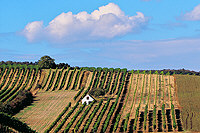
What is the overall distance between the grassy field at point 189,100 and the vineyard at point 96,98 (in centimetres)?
167

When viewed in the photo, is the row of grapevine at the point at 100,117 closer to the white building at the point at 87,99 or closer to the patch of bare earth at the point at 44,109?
the white building at the point at 87,99

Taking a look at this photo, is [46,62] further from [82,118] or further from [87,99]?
[82,118]

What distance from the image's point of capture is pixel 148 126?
78500 millimetres

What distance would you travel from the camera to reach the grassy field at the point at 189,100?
262ft

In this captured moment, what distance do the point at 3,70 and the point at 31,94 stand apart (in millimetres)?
28334

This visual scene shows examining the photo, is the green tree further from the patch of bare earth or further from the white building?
the white building

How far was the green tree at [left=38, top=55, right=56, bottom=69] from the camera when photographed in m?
128

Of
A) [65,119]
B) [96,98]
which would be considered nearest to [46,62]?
[96,98]

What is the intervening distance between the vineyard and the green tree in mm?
3195

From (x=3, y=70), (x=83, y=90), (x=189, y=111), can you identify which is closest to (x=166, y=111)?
(x=189, y=111)

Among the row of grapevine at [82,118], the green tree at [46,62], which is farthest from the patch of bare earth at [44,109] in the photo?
the green tree at [46,62]

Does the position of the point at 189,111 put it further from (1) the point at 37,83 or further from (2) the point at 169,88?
(1) the point at 37,83

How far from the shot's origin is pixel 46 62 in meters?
129

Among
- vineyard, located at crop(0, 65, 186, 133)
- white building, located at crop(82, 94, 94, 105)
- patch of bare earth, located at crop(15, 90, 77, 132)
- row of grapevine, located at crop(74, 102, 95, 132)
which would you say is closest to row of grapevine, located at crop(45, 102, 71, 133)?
vineyard, located at crop(0, 65, 186, 133)
